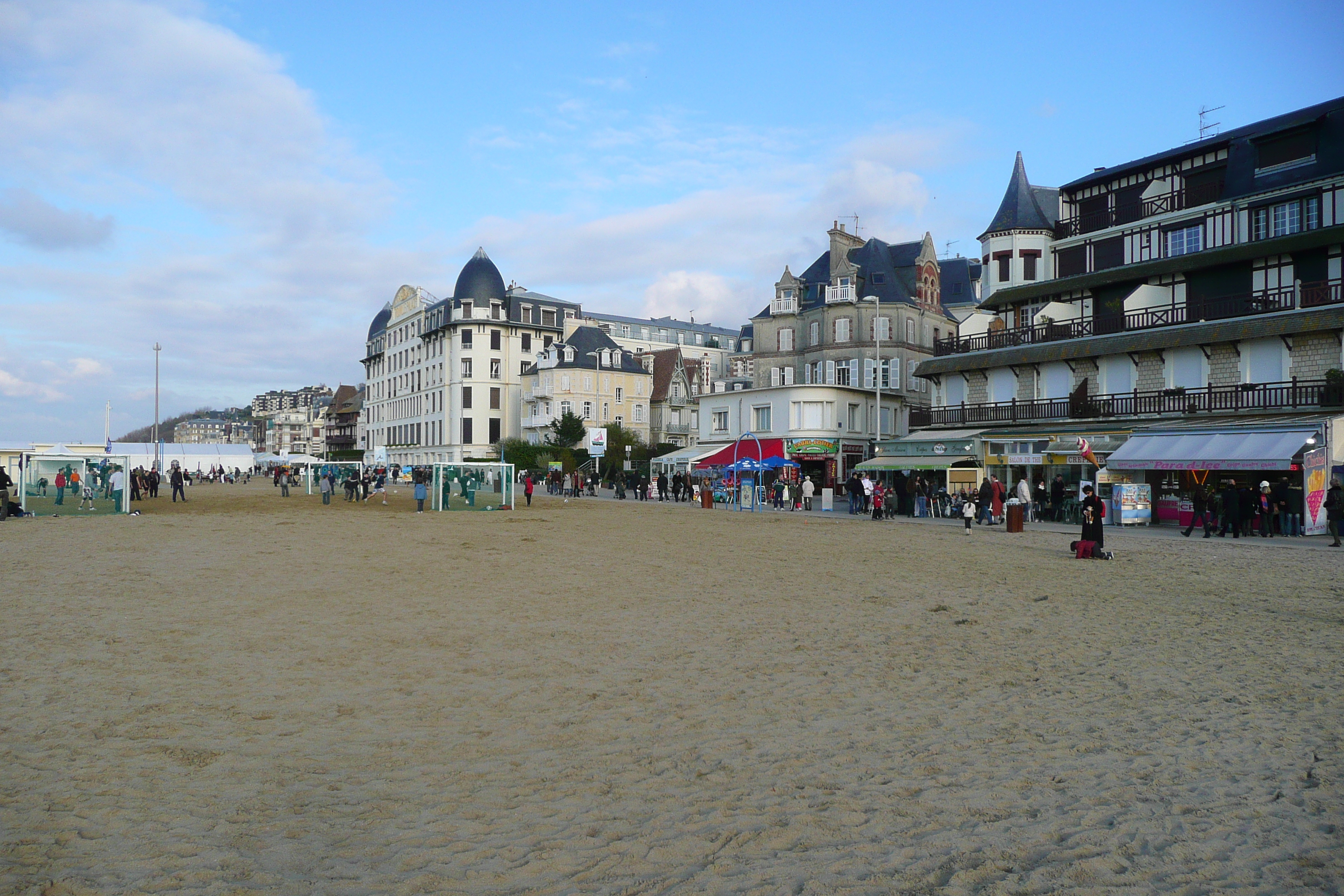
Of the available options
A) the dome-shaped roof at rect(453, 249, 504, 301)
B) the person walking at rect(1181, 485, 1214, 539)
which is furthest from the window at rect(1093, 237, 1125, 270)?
the dome-shaped roof at rect(453, 249, 504, 301)

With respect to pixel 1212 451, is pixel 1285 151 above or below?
above

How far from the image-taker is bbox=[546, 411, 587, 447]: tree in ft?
253

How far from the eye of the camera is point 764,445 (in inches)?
2127

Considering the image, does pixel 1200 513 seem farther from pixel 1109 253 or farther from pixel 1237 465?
pixel 1109 253

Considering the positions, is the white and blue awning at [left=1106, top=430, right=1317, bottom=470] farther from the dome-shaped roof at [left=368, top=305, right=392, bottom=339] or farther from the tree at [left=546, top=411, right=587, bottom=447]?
the dome-shaped roof at [left=368, top=305, right=392, bottom=339]

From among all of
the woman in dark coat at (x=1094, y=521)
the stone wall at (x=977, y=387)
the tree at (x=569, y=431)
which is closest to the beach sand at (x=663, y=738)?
the woman in dark coat at (x=1094, y=521)

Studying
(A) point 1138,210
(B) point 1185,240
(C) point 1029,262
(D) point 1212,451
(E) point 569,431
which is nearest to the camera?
(D) point 1212,451

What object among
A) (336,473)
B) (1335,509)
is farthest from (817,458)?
(1335,509)

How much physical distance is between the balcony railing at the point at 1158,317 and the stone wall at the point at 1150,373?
1.45 metres

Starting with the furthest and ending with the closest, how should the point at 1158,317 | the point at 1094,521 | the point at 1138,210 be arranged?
the point at 1138,210 → the point at 1158,317 → the point at 1094,521

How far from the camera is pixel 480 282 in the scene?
9150 cm

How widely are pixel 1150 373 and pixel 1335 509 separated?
1197 centimetres

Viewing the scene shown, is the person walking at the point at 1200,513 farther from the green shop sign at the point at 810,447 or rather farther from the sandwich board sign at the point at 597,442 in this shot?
the sandwich board sign at the point at 597,442

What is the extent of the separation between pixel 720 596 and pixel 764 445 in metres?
40.6
